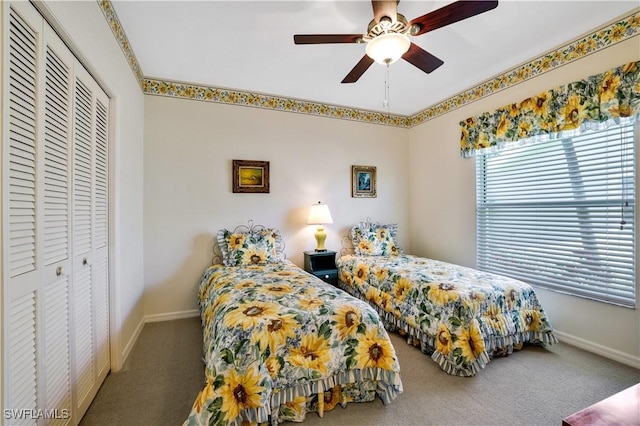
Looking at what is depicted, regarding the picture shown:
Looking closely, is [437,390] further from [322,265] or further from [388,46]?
[388,46]

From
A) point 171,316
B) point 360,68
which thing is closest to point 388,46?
point 360,68

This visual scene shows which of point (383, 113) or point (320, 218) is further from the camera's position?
point (383, 113)

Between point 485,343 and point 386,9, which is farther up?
point 386,9

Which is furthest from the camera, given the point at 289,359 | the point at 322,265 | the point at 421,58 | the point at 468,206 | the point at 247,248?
the point at 322,265

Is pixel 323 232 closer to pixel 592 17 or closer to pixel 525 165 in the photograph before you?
pixel 525 165

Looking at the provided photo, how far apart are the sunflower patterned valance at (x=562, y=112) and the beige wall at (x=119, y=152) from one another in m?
3.54

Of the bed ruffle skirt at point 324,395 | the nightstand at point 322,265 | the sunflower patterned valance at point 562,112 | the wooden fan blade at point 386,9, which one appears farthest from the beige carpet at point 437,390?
the wooden fan blade at point 386,9

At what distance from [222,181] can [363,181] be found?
1944mm

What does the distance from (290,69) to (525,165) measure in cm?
262

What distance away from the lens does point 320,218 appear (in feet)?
11.2

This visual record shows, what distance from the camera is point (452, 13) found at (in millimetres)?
1582

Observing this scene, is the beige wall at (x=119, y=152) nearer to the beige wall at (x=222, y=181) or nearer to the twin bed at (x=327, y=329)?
the beige wall at (x=222, y=181)

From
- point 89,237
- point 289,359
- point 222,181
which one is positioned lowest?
point 289,359

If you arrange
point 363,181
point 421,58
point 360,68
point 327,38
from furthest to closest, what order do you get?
point 363,181, point 360,68, point 421,58, point 327,38
